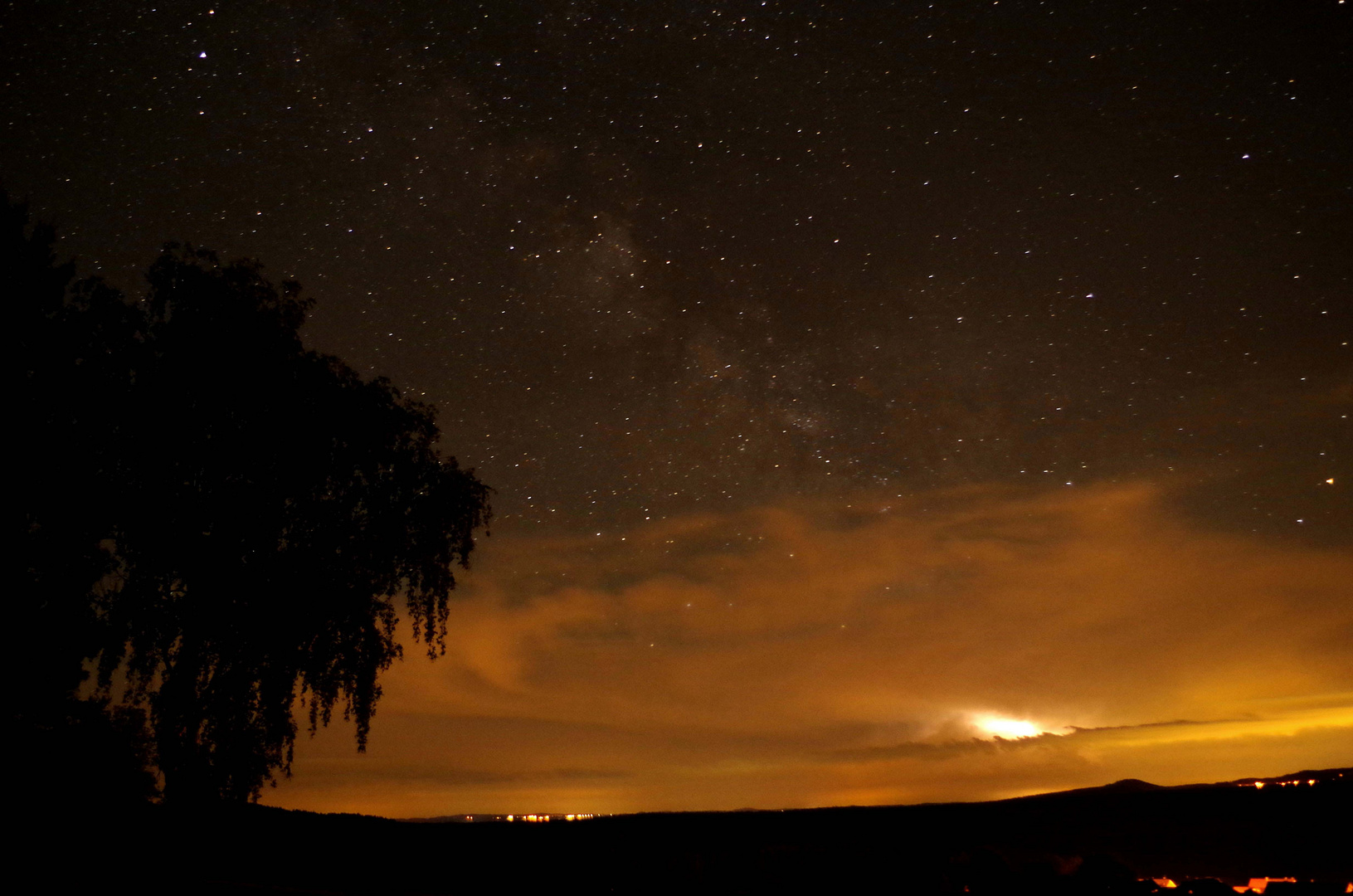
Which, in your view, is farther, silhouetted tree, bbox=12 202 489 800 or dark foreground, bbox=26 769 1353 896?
silhouetted tree, bbox=12 202 489 800

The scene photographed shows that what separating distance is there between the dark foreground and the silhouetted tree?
11095mm

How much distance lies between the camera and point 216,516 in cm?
1444

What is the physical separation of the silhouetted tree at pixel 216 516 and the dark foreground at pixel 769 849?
11.1 metres

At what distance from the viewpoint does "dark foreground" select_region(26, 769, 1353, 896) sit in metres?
2.67

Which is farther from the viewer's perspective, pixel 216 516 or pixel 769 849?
pixel 216 516

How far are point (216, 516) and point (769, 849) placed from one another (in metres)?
14.2

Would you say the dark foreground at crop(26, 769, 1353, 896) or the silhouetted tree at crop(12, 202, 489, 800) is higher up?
the silhouetted tree at crop(12, 202, 489, 800)

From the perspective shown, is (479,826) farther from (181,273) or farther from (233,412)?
(181,273)

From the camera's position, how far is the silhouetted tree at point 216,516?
1412cm

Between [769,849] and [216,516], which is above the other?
[216,516]

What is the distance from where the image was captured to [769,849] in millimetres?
3158

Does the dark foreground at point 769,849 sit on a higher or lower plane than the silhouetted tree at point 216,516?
lower

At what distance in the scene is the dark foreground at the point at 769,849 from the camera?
2668mm

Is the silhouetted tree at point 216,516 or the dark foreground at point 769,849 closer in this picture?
the dark foreground at point 769,849
